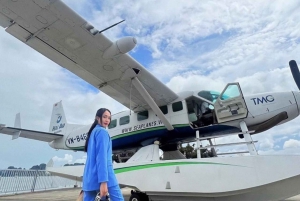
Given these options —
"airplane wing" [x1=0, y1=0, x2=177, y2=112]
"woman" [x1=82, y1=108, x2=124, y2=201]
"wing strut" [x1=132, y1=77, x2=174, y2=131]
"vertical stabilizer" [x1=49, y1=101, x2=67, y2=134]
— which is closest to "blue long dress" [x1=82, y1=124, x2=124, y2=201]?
"woman" [x1=82, y1=108, x2=124, y2=201]

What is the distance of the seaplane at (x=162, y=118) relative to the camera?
14.2ft

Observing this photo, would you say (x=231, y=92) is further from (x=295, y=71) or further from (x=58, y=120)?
(x=58, y=120)

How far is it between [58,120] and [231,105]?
8.93 meters

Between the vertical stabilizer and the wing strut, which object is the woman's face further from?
the vertical stabilizer

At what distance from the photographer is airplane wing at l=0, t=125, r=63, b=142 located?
7.75 meters

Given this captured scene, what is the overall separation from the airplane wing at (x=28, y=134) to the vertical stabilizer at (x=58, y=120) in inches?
31.2

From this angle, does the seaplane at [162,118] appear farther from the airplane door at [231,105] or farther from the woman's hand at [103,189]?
the woman's hand at [103,189]

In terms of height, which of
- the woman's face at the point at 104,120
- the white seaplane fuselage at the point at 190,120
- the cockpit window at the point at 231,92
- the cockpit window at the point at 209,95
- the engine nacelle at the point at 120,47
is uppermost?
the engine nacelle at the point at 120,47

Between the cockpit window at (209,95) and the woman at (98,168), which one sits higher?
the cockpit window at (209,95)

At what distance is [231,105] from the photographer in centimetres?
574

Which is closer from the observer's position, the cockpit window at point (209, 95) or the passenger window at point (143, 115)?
the cockpit window at point (209, 95)

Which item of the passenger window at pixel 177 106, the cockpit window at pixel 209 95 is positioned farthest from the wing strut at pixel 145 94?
the cockpit window at pixel 209 95

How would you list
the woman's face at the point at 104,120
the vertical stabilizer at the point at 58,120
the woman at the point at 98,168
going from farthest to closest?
the vertical stabilizer at the point at 58,120 → the woman's face at the point at 104,120 → the woman at the point at 98,168

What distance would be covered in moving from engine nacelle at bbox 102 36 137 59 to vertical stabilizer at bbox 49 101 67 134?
21.1 feet
